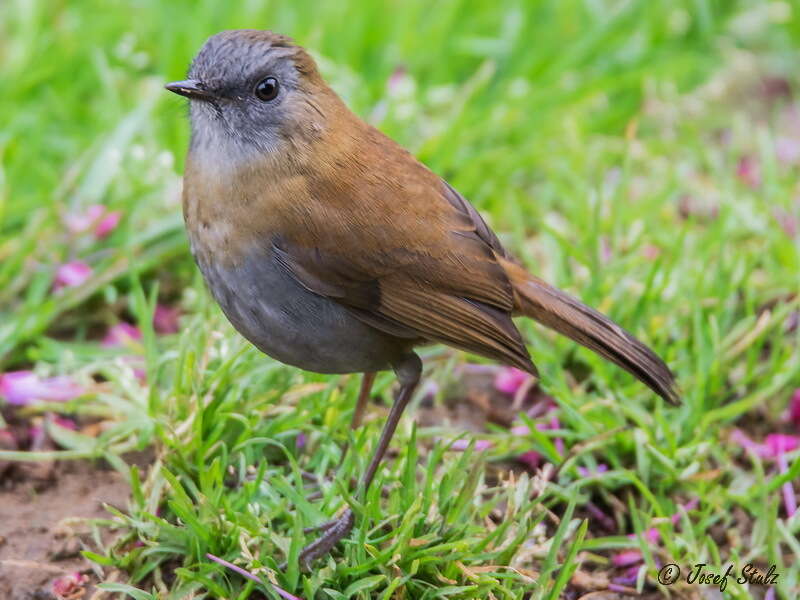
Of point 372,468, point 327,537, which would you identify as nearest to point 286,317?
point 372,468

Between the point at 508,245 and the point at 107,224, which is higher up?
the point at 508,245

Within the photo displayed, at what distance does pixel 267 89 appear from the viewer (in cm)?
334

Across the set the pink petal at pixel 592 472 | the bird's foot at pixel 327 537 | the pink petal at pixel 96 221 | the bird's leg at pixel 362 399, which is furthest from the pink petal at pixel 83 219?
the pink petal at pixel 592 472

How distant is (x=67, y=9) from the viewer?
5926 millimetres

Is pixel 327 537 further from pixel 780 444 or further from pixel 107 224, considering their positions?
pixel 107 224

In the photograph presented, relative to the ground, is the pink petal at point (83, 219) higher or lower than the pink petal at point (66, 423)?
higher

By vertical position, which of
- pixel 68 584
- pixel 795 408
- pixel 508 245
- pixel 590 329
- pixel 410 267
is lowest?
pixel 68 584

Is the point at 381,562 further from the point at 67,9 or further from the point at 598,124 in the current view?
the point at 67,9

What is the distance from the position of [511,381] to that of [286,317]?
1346mm

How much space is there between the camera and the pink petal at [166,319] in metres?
4.52

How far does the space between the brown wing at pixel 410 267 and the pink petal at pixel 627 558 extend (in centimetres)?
74

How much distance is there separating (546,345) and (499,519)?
893mm

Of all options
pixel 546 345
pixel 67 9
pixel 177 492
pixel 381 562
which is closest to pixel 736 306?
pixel 546 345

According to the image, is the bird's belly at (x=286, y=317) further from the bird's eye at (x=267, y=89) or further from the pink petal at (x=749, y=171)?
the pink petal at (x=749, y=171)
